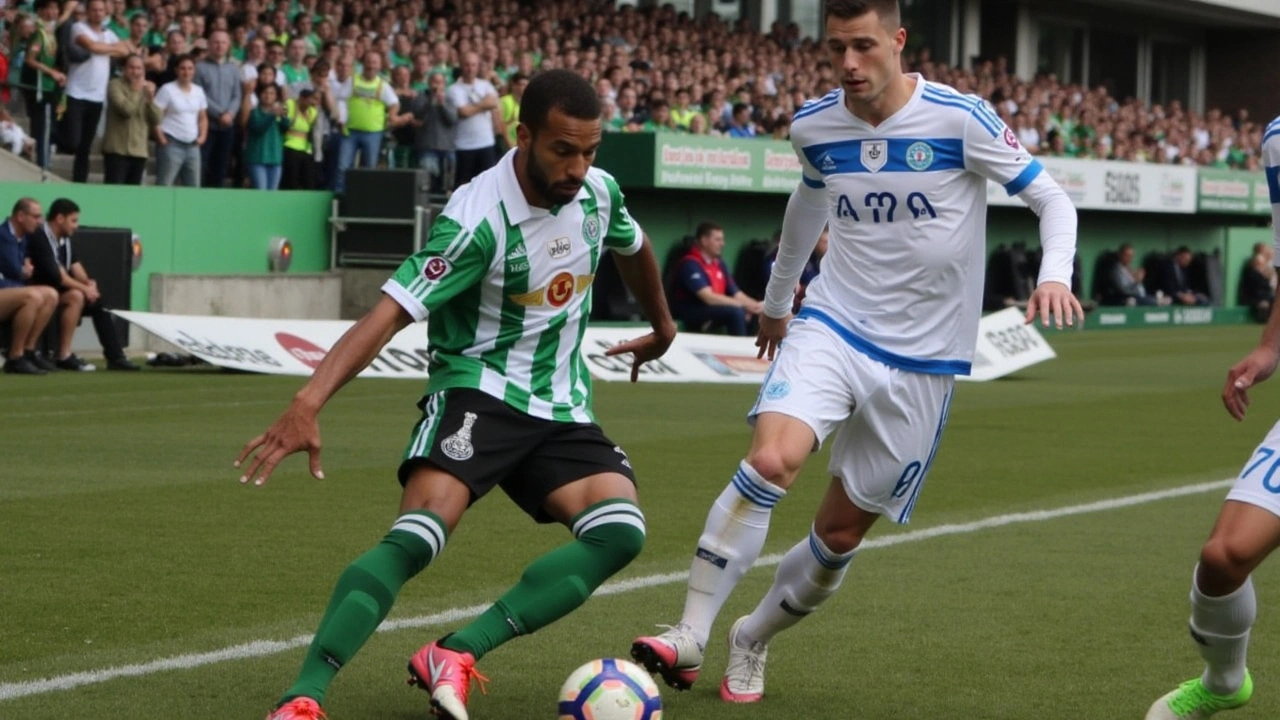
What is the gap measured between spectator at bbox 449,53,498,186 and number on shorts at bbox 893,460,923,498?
17365 mm

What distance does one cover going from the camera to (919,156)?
5703 millimetres

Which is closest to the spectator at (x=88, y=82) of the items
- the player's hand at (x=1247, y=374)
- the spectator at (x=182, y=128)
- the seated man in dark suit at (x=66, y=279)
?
the spectator at (x=182, y=128)

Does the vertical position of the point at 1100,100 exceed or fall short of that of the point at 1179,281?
it exceeds it

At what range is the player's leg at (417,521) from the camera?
15.7 feet

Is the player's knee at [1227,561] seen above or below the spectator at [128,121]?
below

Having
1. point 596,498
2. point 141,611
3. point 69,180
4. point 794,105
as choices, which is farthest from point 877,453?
point 794,105

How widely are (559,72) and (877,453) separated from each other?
141cm

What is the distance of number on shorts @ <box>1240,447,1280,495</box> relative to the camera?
4805 mm

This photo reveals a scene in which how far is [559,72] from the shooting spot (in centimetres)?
518

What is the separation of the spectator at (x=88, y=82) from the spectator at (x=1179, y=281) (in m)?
21.8

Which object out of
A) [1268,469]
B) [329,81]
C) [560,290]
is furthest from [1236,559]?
[329,81]

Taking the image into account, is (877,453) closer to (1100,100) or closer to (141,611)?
(141,611)

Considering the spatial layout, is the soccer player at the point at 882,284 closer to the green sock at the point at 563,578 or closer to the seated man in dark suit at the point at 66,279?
the green sock at the point at 563,578

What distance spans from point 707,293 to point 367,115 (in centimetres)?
427
